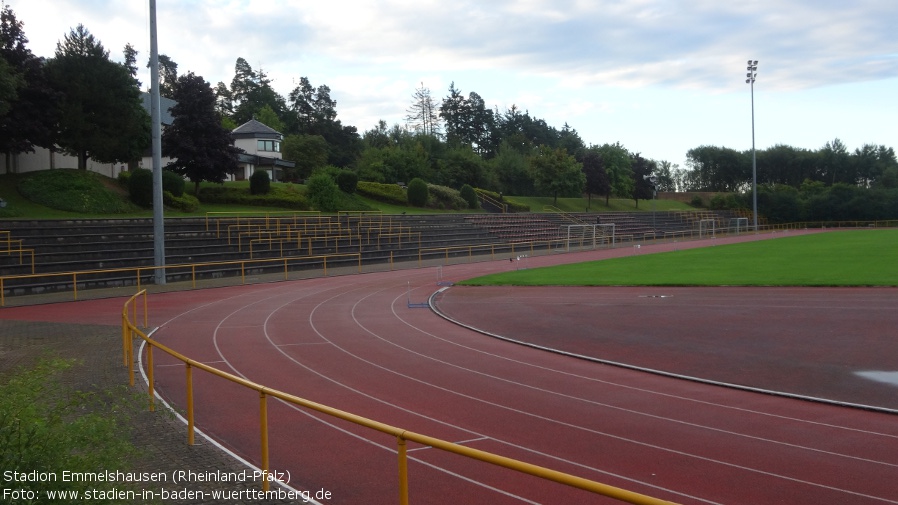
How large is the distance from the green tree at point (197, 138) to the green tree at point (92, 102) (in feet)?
17.0

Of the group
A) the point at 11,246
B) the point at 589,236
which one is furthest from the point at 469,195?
the point at 11,246

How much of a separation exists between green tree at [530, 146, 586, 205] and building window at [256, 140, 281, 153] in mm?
30082

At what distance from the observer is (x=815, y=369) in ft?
42.4

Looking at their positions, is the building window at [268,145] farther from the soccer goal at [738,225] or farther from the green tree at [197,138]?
the soccer goal at [738,225]

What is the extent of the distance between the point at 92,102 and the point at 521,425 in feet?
145

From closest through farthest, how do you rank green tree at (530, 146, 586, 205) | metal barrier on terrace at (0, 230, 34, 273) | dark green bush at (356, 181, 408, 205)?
metal barrier on terrace at (0, 230, 34, 273) < dark green bush at (356, 181, 408, 205) < green tree at (530, 146, 586, 205)

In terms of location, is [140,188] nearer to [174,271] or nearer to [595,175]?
[174,271]

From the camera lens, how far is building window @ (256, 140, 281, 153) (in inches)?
3014

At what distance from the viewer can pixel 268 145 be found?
253 ft

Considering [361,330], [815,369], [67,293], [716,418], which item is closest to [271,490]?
[716,418]

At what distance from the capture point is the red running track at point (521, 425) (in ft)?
24.0

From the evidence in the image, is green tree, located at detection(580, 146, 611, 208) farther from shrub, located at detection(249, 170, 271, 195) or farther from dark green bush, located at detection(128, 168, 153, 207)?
dark green bush, located at detection(128, 168, 153, 207)

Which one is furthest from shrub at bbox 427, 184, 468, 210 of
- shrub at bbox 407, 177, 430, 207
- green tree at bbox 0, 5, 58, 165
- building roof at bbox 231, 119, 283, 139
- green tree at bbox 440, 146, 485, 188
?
green tree at bbox 0, 5, 58, 165

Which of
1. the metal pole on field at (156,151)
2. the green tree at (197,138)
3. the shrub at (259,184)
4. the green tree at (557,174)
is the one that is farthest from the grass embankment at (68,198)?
the green tree at (557,174)
